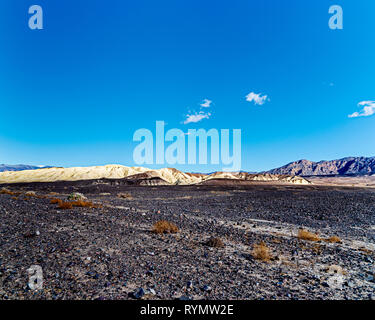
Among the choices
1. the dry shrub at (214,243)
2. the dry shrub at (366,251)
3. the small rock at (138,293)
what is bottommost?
the dry shrub at (366,251)

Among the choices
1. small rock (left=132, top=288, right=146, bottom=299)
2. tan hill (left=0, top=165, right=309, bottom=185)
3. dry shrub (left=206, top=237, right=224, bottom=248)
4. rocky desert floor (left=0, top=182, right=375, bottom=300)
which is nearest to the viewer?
small rock (left=132, top=288, right=146, bottom=299)

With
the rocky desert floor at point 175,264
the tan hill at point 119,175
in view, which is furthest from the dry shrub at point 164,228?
the tan hill at point 119,175

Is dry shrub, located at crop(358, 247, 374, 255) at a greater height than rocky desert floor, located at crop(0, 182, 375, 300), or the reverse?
rocky desert floor, located at crop(0, 182, 375, 300)

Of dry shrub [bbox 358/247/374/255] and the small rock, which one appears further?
dry shrub [bbox 358/247/374/255]

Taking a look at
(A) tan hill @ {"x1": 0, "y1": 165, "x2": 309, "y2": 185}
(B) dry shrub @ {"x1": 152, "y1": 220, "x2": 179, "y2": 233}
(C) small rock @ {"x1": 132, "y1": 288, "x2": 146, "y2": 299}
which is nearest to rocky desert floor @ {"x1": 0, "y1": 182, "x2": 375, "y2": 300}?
(C) small rock @ {"x1": 132, "y1": 288, "x2": 146, "y2": 299}

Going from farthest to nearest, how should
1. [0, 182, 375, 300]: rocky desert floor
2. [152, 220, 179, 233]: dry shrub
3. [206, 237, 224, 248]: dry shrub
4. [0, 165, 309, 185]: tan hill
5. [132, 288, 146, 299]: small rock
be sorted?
[0, 165, 309, 185]: tan hill
[152, 220, 179, 233]: dry shrub
[206, 237, 224, 248]: dry shrub
[0, 182, 375, 300]: rocky desert floor
[132, 288, 146, 299]: small rock

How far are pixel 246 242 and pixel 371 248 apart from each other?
18.2ft

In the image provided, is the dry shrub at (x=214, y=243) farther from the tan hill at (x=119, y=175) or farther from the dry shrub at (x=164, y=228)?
the tan hill at (x=119, y=175)

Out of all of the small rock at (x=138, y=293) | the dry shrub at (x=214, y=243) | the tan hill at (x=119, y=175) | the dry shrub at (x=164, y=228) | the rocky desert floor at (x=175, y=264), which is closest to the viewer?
the small rock at (x=138, y=293)

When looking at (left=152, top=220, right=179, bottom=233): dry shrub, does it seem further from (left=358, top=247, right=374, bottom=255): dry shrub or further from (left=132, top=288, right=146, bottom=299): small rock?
(left=358, top=247, right=374, bottom=255): dry shrub

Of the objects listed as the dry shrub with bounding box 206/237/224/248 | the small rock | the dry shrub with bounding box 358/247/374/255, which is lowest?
the dry shrub with bounding box 358/247/374/255

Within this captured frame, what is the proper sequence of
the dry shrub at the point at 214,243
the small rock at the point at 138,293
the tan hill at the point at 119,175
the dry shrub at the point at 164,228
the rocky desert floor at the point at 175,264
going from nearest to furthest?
the small rock at the point at 138,293 < the rocky desert floor at the point at 175,264 < the dry shrub at the point at 214,243 < the dry shrub at the point at 164,228 < the tan hill at the point at 119,175

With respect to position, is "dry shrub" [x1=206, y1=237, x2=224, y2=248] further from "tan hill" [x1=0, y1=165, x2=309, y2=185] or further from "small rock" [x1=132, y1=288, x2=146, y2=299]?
"tan hill" [x1=0, y1=165, x2=309, y2=185]
